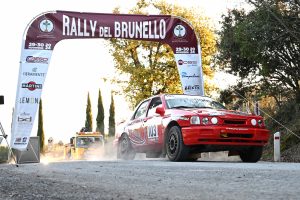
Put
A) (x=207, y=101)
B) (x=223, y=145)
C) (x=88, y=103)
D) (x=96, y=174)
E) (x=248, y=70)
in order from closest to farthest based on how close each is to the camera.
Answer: (x=96, y=174), (x=223, y=145), (x=207, y=101), (x=248, y=70), (x=88, y=103)

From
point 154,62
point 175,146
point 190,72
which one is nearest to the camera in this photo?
point 175,146

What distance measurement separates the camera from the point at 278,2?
2094cm

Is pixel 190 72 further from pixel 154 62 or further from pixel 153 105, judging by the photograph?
pixel 154 62

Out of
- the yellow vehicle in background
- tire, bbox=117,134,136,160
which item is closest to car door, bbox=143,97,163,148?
tire, bbox=117,134,136,160

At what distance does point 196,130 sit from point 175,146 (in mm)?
818

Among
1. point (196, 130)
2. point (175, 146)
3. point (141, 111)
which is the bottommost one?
point (175, 146)

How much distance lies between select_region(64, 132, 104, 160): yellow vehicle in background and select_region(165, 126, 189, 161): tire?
18170 mm

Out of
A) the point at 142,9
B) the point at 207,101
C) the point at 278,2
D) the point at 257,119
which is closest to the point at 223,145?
the point at 257,119

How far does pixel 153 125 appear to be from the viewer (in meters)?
14.2

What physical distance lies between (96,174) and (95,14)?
11.0 meters

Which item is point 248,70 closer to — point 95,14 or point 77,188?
point 95,14

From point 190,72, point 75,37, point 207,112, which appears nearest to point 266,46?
point 190,72

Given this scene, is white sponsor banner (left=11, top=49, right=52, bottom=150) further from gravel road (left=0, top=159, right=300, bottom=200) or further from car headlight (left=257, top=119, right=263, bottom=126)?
gravel road (left=0, top=159, right=300, bottom=200)

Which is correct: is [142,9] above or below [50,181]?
above
